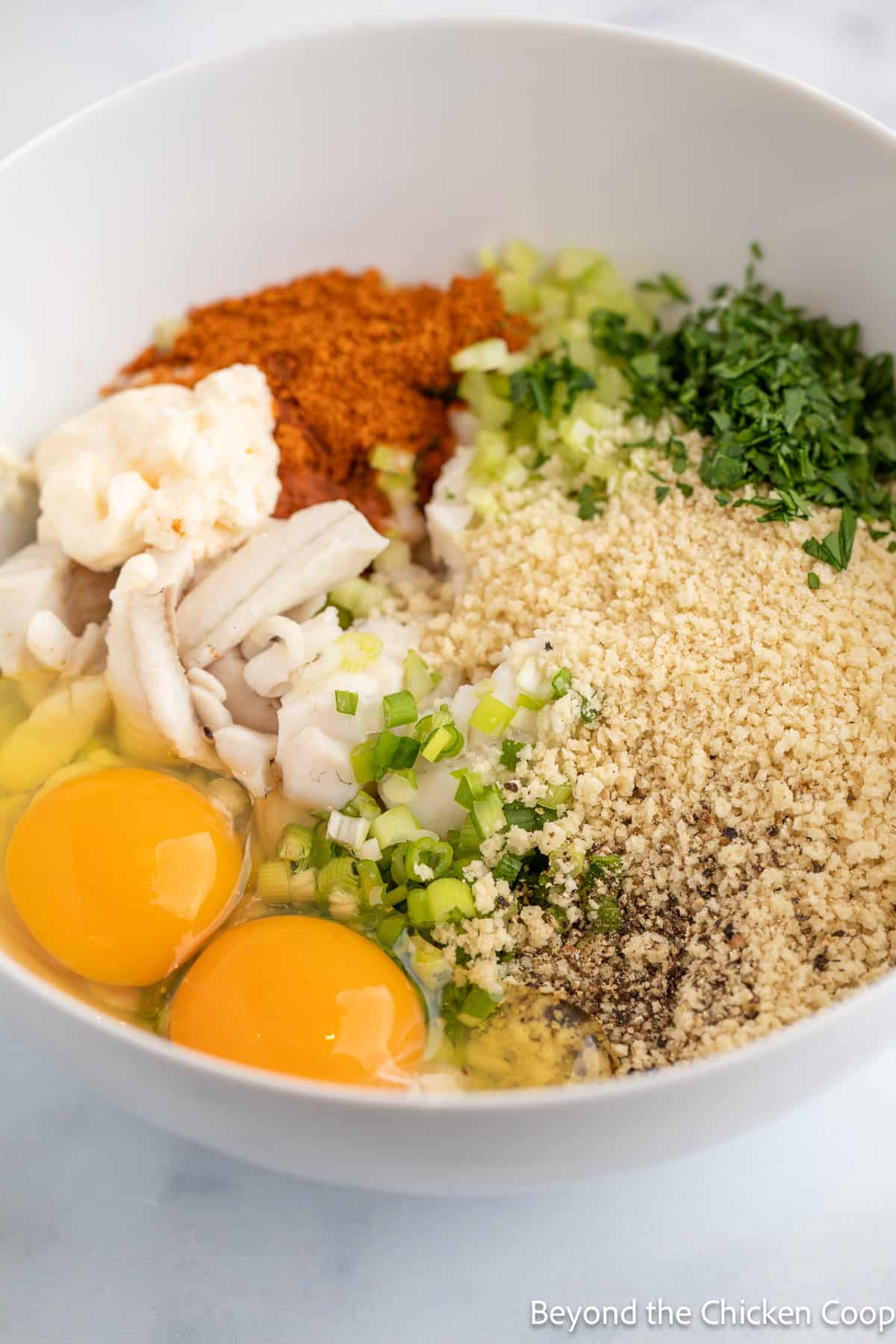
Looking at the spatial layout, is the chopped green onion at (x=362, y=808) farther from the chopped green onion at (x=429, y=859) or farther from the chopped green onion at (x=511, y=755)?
the chopped green onion at (x=511, y=755)

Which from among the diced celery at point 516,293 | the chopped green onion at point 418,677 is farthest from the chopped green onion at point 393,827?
the diced celery at point 516,293

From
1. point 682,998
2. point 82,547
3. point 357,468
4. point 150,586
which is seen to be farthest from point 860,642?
point 82,547

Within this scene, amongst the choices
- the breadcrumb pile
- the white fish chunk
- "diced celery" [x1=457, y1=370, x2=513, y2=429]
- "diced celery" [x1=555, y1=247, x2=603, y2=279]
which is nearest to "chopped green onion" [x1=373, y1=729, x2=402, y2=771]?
the breadcrumb pile

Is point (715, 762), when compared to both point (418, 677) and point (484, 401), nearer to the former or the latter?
point (418, 677)

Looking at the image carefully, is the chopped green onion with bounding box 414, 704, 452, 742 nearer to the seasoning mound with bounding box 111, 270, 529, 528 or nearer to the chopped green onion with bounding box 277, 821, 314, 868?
the chopped green onion with bounding box 277, 821, 314, 868

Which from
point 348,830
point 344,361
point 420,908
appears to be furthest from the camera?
point 344,361

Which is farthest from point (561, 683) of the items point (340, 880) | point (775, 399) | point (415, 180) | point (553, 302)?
point (415, 180)
